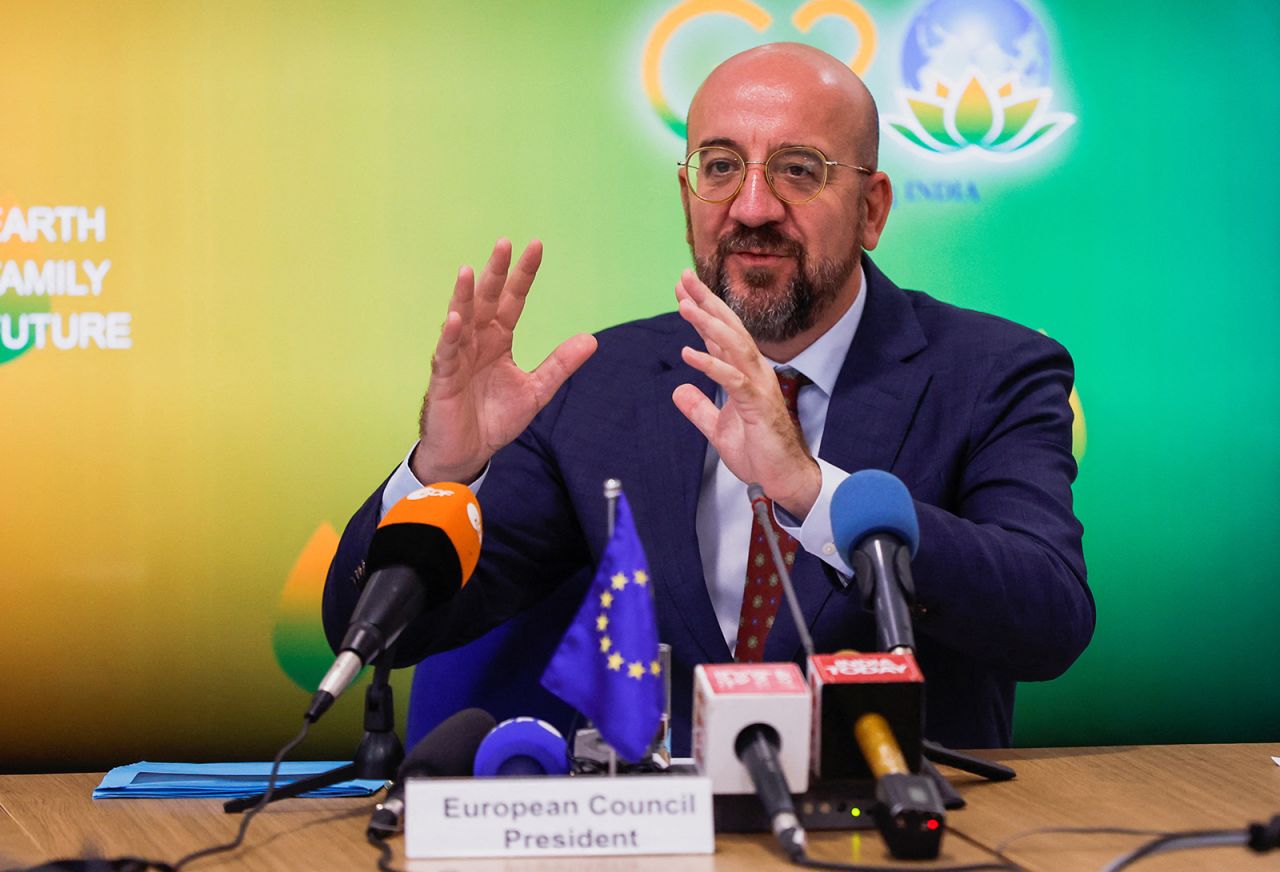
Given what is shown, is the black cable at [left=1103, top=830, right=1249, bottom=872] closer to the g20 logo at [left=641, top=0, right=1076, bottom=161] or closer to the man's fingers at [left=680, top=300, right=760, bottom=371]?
the man's fingers at [left=680, top=300, right=760, bottom=371]

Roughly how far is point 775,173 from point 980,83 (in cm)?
164

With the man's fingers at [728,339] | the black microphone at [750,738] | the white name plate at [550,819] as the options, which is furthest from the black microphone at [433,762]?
the man's fingers at [728,339]

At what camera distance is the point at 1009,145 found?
12.4 ft

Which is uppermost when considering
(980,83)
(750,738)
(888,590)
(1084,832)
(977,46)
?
(977,46)

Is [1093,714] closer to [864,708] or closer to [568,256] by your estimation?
[568,256]

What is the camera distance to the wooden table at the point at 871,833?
1.28 meters

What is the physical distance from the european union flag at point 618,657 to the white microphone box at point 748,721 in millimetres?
60

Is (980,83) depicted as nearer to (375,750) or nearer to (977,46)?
(977,46)

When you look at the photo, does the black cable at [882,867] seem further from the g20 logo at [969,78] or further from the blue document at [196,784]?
the g20 logo at [969,78]

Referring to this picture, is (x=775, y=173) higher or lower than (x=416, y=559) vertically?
higher

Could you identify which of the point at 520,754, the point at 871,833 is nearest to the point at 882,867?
the point at 871,833

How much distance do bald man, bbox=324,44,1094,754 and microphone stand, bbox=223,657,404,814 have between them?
0.39 meters

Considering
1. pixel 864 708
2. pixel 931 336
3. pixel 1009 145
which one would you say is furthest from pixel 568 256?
pixel 864 708

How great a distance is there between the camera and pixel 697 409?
6.38 feet
